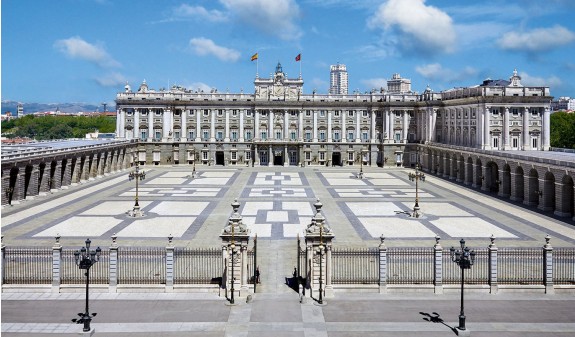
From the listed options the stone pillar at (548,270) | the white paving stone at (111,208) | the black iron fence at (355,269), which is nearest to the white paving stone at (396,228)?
the black iron fence at (355,269)

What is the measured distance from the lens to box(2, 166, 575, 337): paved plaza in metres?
23.9

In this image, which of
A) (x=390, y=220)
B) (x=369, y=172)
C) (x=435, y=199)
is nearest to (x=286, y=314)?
(x=390, y=220)

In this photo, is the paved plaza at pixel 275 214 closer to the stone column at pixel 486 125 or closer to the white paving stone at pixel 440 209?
the white paving stone at pixel 440 209

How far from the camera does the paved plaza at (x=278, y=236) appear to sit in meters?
23.9

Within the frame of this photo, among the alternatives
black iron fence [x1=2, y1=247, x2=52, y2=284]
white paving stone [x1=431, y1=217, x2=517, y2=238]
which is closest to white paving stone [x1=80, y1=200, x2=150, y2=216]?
black iron fence [x1=2, y1=247, x2=52, y2=284]

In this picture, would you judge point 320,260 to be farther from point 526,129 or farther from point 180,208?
point 526,129

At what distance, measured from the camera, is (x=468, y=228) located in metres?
45.5

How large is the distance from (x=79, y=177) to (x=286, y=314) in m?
59.5

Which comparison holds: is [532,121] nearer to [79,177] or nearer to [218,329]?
[79,177]

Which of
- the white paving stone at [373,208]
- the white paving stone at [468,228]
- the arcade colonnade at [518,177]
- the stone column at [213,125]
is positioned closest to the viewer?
the white paving stone at [468,228]

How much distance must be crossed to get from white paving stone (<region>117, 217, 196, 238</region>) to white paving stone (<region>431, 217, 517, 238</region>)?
68.4 ft

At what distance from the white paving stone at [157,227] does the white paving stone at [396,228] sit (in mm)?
14799

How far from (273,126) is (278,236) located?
72.3 metres

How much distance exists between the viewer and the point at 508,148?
8131cm
